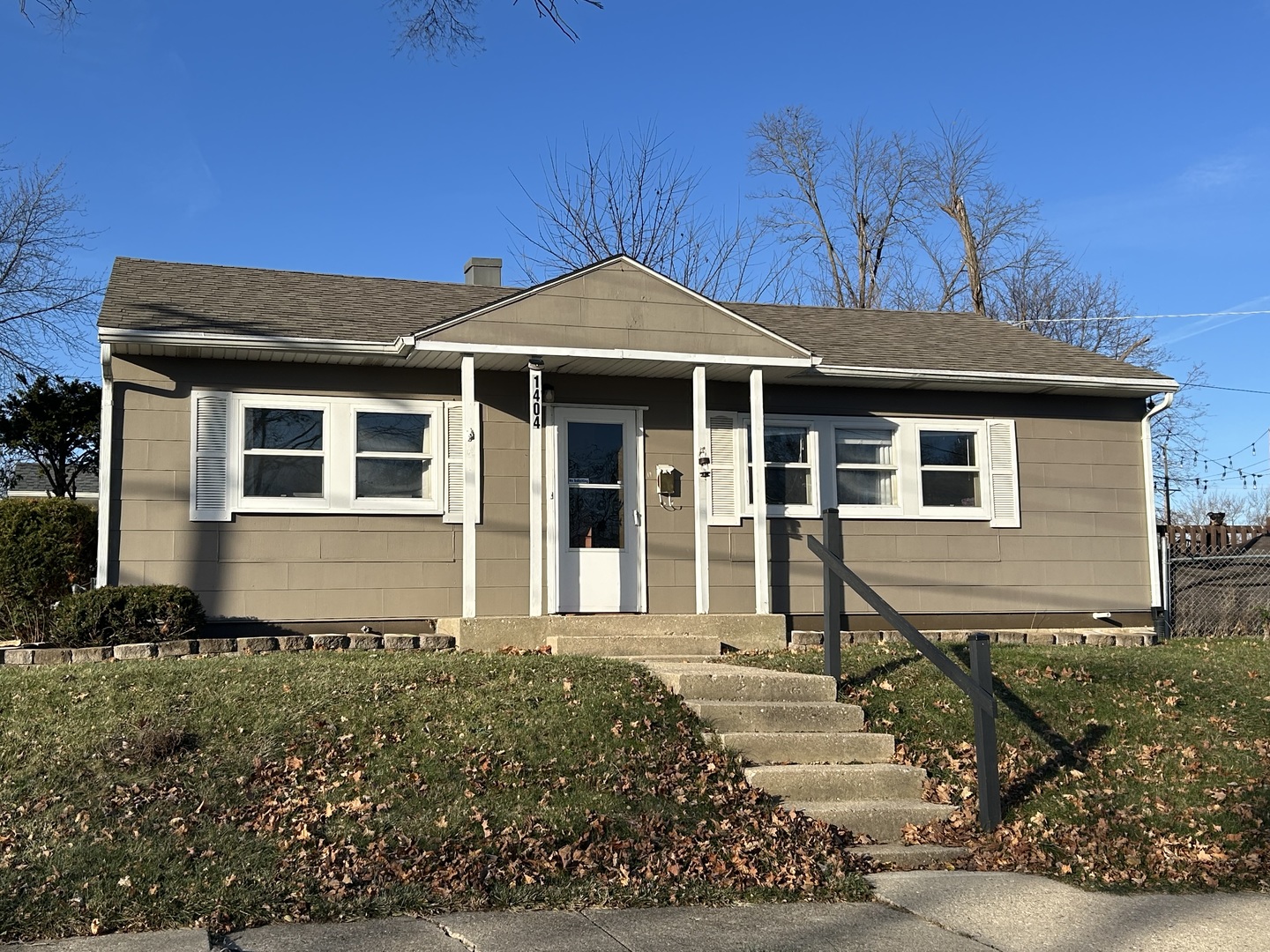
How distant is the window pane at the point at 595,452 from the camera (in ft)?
39.7

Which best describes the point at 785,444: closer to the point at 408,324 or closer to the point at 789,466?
the point at 789,466

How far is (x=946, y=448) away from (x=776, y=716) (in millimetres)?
6383

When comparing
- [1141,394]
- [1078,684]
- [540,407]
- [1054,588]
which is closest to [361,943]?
[1078,684]

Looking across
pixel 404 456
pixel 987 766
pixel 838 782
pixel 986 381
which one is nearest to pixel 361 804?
pixel 838 782

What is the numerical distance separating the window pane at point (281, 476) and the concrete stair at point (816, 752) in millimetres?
4392

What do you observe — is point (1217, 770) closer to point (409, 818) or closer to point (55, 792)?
point (409, 818)

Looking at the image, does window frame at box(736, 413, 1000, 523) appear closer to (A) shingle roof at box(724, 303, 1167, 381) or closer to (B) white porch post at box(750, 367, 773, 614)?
(B) white porch post at box(750, 367, 773, 614)

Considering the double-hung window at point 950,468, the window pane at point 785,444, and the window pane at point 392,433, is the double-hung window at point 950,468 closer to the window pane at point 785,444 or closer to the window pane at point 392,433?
the window pane at point 785,444

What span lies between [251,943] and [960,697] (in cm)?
546

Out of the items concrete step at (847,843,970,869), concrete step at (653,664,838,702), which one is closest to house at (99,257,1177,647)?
concrete step at (653,664,838,702)

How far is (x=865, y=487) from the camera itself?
12953 mm

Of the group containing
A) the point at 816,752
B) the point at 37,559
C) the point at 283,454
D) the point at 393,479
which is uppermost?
the point at 283,454

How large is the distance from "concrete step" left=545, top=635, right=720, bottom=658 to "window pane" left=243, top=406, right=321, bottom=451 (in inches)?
124

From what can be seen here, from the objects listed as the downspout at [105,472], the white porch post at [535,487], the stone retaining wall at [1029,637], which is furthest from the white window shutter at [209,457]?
the stone retaining wall at [1029,637]
